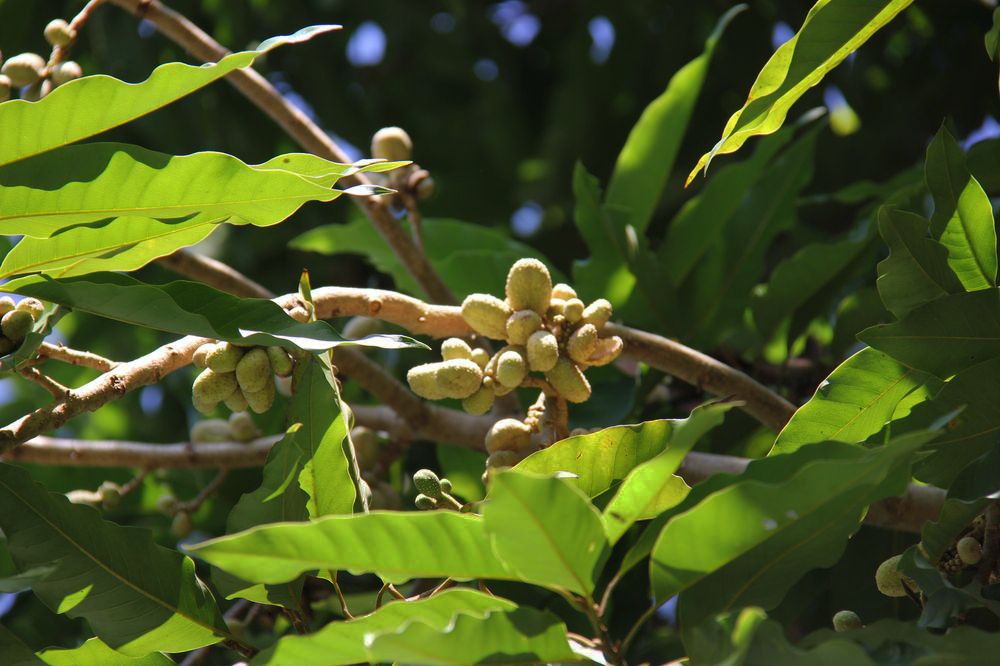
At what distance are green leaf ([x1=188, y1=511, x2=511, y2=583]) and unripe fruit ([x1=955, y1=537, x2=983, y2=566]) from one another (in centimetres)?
45

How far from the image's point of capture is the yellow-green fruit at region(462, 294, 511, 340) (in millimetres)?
1120

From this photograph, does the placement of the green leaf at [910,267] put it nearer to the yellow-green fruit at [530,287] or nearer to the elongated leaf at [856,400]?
the elongated leaf at [856,400]

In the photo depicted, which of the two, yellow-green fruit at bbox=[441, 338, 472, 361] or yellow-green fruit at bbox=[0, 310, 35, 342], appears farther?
yellow-green fruit at bbox=[441, 338, 472, 361]

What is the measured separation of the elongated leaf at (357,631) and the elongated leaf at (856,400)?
385mm

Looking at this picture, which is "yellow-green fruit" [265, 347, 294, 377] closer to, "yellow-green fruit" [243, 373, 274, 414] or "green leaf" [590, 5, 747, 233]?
"yellow-green fruit" [243, 373, 274, 414]

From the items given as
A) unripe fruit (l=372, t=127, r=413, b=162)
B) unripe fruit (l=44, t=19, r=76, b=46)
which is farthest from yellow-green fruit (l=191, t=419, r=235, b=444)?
unripe fruit (l=44, t=19, r=76, b=46)

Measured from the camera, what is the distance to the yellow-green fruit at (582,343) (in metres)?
1.12

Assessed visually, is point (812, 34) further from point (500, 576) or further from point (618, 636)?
point (618, 636)

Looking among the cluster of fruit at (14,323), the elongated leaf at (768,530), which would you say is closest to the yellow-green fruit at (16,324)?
the cluster of fruit at (14,323)

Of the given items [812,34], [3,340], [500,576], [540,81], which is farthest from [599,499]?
[540,81]

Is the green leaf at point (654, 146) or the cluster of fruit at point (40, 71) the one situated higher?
the cluster of fruit at point (40, 71)

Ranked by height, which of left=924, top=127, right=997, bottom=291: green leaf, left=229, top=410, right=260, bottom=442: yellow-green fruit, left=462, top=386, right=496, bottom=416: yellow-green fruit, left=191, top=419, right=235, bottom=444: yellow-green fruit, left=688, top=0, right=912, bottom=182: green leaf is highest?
left=688, top=0, right=912, bottom=182: green leaf

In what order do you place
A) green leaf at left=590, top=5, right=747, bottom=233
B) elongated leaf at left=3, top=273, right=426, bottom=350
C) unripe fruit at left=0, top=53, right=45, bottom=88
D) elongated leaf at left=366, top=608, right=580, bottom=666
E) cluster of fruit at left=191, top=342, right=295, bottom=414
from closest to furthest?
1. elongated leaf at left=366, top=608, right=580, bottom=666
2. elongated leaf at left=3, top=273, right=426, bottom=350
3. cluster of fruit at left=191, top=342, right=295, bottom=414
4. unripe fruit at left=0, top=53, right=45, bottom=88
5. green leaf at left=590, top=5, right=747, bottom=233

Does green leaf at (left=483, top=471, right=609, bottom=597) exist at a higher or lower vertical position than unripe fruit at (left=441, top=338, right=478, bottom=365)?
higher
